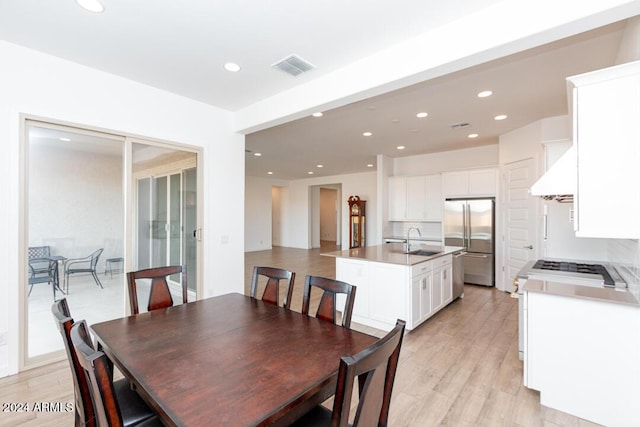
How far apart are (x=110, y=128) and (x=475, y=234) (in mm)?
5996

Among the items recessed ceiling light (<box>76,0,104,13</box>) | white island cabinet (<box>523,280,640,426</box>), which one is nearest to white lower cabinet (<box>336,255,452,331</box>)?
white island cabinet (<box>523,280,640,426</box>)

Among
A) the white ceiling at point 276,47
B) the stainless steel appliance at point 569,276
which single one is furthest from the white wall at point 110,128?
the stainless steel appliance at point 569,276

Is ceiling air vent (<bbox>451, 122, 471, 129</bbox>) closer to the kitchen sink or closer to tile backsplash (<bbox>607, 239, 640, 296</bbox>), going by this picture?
the kitchen sink

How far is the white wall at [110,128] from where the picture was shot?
2.50 meters

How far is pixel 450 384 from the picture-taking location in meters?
2.44

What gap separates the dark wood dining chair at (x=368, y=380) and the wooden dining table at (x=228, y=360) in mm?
207

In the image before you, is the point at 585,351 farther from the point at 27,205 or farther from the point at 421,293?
the point at 27,205

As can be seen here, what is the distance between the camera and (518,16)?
190 centimetres

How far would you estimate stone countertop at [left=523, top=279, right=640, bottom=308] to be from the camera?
192 centimetres

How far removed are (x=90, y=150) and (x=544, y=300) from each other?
4280 mm

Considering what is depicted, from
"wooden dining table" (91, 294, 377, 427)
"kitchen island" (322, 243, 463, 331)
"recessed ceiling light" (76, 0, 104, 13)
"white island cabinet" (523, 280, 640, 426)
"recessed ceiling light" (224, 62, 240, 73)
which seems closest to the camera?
"wooden dining table" (91, 294, 377, 427)

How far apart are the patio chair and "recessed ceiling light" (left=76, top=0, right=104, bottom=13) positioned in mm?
2209

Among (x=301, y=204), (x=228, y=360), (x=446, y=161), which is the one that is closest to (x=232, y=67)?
(x=228, y=360)

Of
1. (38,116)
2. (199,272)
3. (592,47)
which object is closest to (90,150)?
(38,116)
